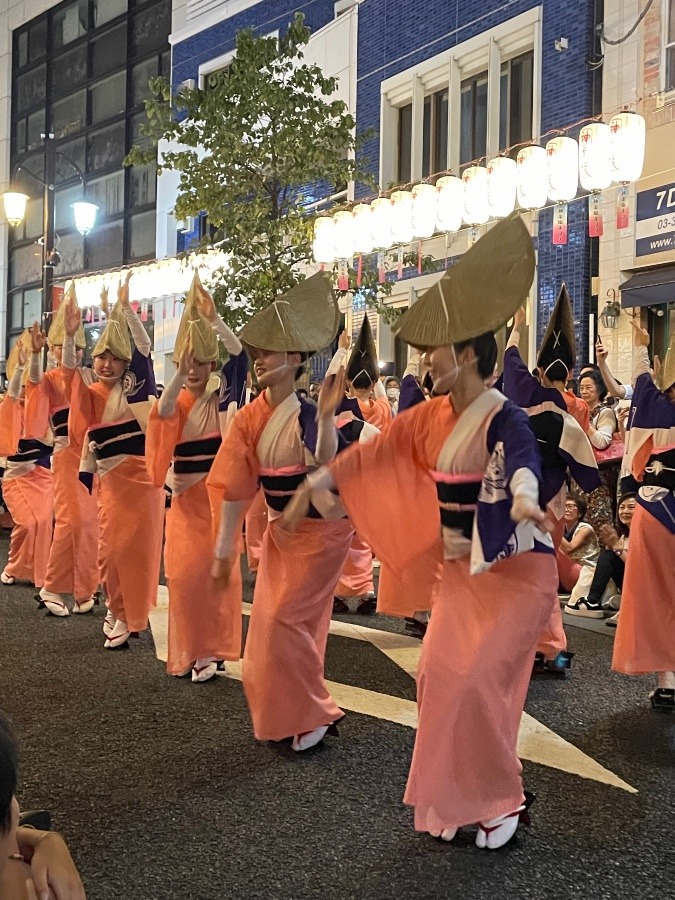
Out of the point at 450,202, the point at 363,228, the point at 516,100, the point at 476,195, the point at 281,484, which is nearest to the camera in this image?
the point at 281,484

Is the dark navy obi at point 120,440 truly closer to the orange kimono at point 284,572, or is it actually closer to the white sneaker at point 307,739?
the orange kimono at point 284,572

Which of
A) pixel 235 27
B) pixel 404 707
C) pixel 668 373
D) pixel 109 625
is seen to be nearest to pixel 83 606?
pixel 109 625

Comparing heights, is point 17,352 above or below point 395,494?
above

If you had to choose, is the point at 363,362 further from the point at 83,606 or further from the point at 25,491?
the point at 25,491

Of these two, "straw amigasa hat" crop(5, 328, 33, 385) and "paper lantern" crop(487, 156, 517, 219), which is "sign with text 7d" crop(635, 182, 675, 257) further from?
"straw amigasa hat" crop(5, 328, 33, 385)

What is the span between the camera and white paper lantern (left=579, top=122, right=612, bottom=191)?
30.5 ft

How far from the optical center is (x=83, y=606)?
7098mm

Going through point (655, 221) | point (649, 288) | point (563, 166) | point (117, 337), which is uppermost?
point (563, 166)

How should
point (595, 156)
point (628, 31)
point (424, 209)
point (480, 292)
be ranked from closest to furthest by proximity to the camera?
point (480, 292), point (595, 156), point (628, 31), point (424, 209)

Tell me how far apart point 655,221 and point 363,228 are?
11.4ft

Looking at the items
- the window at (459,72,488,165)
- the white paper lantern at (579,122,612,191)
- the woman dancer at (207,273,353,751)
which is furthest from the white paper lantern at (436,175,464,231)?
the woman dancer at (207,273,353,751)

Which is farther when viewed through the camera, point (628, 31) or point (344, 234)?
point (344, 234)

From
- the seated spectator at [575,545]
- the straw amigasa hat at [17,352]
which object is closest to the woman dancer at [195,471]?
the straw amigasa hat at [17,352]

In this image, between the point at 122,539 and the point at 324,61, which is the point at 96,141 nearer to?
the point at 324,61
